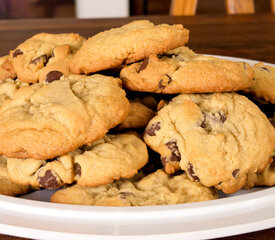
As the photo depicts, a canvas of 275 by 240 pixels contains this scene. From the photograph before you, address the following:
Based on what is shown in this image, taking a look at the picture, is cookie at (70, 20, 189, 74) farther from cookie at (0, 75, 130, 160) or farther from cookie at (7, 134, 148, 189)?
cookie at (7, 134, 148, 189)

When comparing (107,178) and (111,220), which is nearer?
(111,220)

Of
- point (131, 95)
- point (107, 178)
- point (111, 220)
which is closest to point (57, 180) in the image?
point (107, 178)

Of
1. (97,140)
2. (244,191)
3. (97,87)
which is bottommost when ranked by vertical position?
(244,191)

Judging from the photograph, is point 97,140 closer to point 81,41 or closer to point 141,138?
point 141,138

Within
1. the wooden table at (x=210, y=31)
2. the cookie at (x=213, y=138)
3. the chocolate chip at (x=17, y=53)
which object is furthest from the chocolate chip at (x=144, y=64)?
the wooden table at (x=210, y=31)

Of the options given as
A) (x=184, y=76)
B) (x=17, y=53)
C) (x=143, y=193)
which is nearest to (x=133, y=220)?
(x=143, y=193)

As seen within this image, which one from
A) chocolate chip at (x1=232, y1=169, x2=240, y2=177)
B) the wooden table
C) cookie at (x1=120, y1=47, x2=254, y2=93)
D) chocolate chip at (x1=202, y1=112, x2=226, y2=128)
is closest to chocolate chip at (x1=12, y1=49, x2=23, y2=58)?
cookie at (x1=120, y1=47, x2=254, y2=93)

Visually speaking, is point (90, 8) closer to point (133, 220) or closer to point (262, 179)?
point (262, 179)

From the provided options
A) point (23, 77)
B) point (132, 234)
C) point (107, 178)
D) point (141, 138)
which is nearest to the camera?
point (132, 234)
